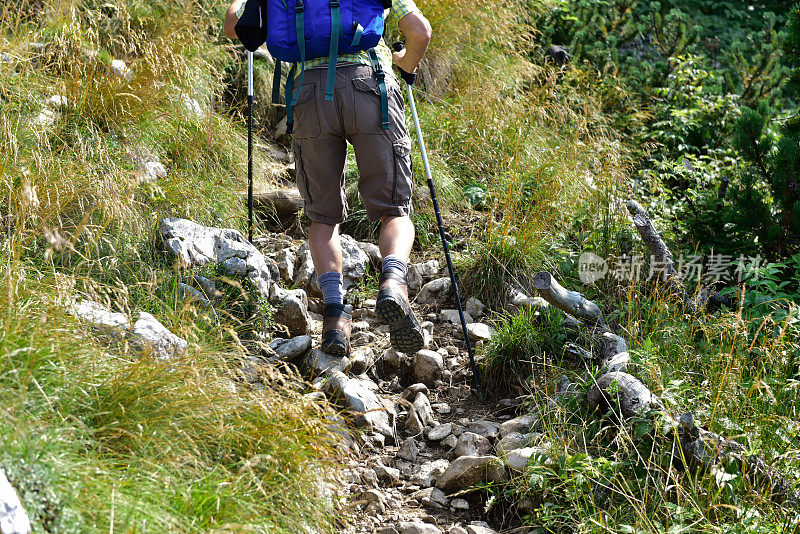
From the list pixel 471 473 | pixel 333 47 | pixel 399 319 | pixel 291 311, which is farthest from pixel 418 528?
pixel 333 47

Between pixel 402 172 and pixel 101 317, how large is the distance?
1.76 m

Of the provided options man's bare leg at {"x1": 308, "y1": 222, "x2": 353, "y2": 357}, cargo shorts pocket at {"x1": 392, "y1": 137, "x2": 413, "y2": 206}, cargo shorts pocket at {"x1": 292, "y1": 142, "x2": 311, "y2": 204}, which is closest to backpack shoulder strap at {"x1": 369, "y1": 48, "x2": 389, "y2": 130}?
cargo shorts pocket at {"x1": 392, "y1": 137, "x2": 413, "y2": 206}

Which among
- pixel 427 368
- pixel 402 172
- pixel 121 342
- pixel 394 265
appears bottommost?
pixel 427 368

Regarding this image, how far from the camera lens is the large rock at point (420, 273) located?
5539mm

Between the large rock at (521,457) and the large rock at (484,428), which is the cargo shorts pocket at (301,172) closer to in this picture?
the large rock at (484,428)

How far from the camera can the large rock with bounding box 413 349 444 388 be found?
14.7 ft

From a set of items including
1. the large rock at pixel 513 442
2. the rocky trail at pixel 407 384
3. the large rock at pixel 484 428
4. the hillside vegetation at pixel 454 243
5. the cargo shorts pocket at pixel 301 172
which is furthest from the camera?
the cargo shorts pocket at pixel 301 172

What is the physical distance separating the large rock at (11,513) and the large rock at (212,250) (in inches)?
96.4

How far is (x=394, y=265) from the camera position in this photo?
4.09 meters

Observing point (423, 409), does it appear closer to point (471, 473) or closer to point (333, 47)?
point (471, 473)

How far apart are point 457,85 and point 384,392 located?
406cm

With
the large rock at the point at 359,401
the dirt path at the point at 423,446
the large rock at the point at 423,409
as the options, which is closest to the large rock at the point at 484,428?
the dirt path at the point at 423,446

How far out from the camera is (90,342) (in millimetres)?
3035

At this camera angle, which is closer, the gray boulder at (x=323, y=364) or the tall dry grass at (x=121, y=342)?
the tall dry grass at (x=121, y=342)
